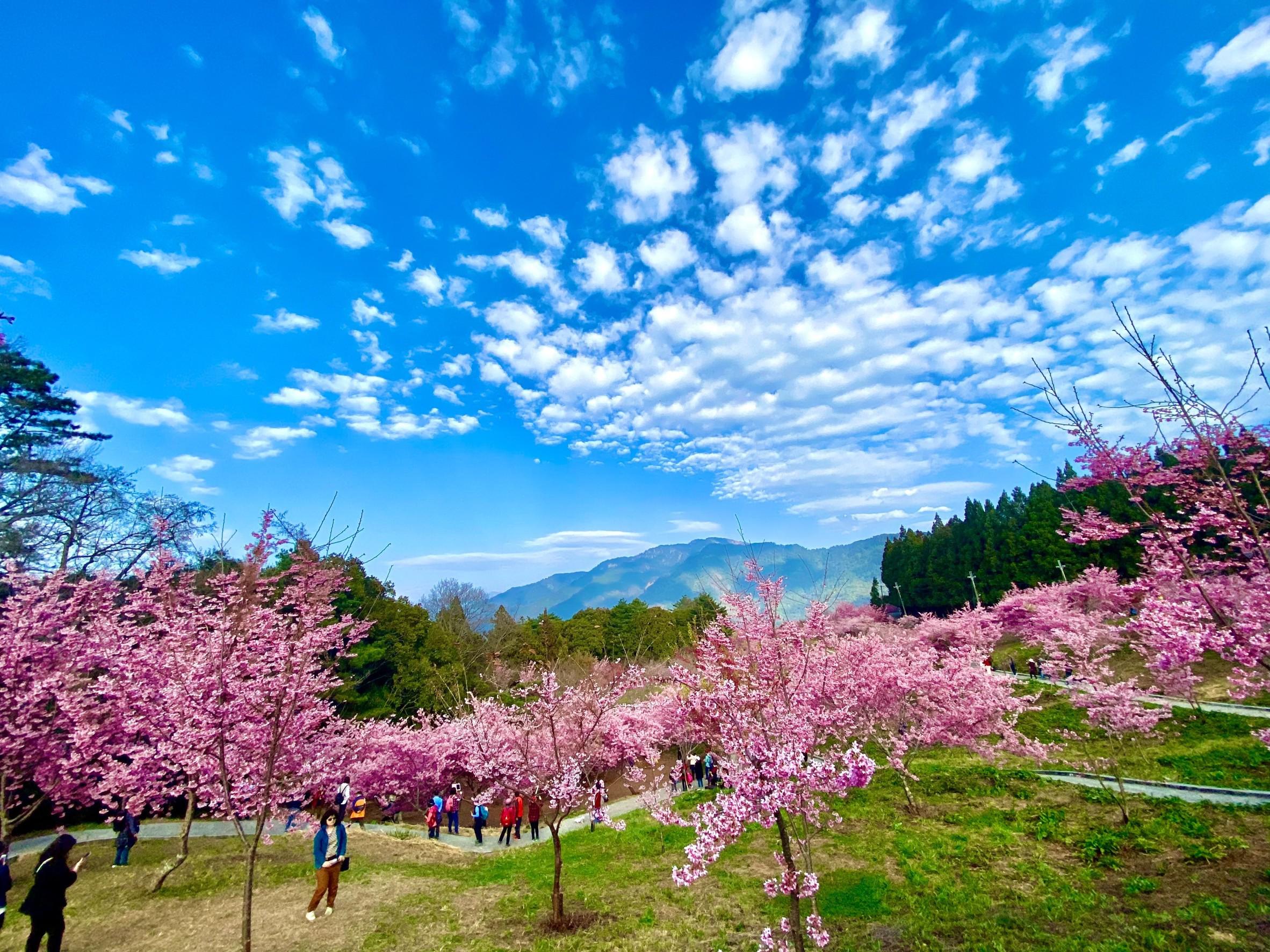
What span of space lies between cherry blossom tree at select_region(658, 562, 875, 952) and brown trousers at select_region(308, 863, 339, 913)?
7.13 meters

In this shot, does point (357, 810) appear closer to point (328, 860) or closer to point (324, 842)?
point (328, 860)

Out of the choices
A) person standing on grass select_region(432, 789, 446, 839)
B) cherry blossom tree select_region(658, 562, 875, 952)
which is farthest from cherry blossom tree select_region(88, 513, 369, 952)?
cherry blossom tree select_region(658, 562, 875, 952)

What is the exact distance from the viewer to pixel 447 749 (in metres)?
25.1

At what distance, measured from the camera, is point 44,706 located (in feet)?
41.8

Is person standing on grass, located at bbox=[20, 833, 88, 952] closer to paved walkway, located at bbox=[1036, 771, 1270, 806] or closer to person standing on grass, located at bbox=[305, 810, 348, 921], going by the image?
person standing on grass, located at bbox=[305, 810, 348, 921]

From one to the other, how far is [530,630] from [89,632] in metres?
45.8

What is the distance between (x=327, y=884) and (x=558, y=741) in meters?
11.3

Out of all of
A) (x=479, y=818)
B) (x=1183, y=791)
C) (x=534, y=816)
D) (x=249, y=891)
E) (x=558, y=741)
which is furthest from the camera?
(x=558, y=741)

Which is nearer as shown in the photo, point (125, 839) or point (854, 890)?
point (854, 890)

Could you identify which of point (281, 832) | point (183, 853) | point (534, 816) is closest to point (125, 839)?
point (183, 853)

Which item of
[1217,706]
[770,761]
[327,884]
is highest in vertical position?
[770,761]

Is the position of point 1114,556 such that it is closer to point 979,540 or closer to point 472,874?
point 979,540

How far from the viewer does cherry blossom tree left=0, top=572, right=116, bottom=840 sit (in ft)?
37.1

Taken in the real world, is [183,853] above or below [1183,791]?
above
